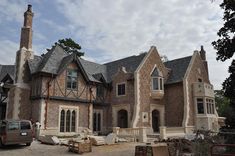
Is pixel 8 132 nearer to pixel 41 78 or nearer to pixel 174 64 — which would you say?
pixel 41 78

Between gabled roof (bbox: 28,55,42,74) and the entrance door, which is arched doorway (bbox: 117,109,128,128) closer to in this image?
the entrance door

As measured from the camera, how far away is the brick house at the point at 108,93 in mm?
24766

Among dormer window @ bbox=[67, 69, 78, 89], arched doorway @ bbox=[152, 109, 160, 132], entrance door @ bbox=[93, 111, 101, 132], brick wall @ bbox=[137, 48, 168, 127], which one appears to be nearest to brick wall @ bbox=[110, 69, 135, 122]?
brick wall @ bbox=[137, 48, 168, 127]

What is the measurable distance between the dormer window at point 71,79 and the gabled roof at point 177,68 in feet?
35.3

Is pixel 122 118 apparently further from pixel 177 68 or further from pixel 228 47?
pixel 228 47

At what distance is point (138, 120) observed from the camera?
26984 millimetres

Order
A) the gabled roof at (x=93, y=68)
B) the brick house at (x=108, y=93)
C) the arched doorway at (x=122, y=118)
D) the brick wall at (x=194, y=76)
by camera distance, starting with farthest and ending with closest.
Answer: the gabled roof at (x=93, y=68), the arched doorway at (x=122, y=118), the brick wall at (x=194, y=76), the brick house at (x=108, y=93)

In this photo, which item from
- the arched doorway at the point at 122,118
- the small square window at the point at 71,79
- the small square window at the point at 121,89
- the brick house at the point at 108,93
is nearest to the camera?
the brick house at the point at 108,93

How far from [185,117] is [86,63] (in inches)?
521

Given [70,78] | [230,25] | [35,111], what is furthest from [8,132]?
[230,25]

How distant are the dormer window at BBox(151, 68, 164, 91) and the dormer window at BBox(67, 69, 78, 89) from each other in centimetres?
858

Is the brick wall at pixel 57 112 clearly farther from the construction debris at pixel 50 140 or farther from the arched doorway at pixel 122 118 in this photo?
the arched doorway at pixel 122 118

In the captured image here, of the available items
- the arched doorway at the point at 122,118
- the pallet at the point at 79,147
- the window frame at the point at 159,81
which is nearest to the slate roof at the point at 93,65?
the window frame at the point at 159,81

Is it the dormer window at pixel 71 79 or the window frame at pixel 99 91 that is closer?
the dormer window at pixel 71 79
